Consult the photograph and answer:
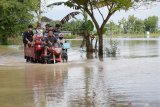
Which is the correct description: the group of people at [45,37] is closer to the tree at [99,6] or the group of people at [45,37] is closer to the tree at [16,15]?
the tree at [99,6]

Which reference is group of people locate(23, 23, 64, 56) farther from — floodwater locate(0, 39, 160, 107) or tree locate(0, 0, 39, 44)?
tree locate(0, 0, 39, 44)

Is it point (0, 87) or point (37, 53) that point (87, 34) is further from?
point (0, 87)

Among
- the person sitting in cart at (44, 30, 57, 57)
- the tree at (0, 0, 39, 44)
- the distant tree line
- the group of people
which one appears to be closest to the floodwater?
the person sitting in cart at (44, 30, 57, 57)

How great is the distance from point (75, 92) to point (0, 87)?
2375 millimetres

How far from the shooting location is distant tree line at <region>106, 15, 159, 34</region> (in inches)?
5027

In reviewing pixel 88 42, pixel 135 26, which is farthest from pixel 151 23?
pixel 88 42

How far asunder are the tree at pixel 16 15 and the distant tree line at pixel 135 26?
274 feet

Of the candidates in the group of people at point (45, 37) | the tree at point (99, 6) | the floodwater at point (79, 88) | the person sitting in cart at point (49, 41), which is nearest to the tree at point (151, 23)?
the tree at point (99, 6)

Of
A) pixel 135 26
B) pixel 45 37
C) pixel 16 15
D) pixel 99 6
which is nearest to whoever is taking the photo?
pixel 45 37

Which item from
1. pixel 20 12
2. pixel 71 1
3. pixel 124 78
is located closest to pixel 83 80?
pixel 124 78

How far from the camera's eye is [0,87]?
1273 cm

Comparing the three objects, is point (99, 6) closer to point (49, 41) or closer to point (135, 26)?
point (49, 41)

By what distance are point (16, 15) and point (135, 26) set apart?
91.2m

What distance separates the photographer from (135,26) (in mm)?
128625
